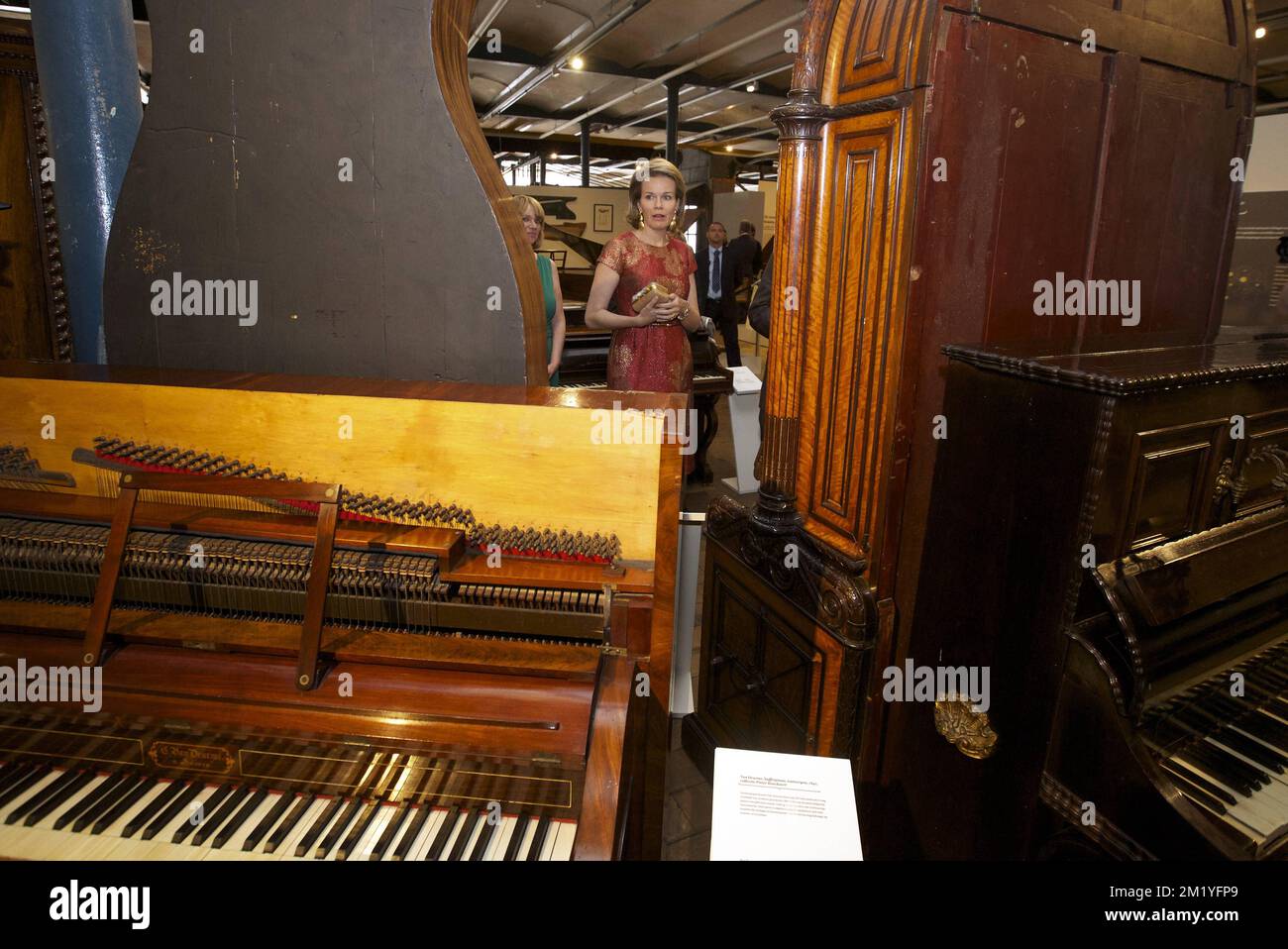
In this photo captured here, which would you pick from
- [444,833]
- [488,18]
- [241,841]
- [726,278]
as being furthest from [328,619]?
[726,278]

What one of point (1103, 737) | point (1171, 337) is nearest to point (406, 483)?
point (1103, 737)

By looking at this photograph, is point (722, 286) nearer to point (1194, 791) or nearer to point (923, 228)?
point (923, 228)

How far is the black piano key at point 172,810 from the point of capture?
4.58 ft

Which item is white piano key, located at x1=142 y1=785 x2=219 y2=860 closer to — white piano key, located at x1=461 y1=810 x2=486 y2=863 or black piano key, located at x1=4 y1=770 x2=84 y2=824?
black piano key, located at x1=4 y1=770 x2=84 y2=824

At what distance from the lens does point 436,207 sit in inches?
76.2

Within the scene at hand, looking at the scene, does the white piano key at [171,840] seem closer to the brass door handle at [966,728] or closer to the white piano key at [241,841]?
the white piano key at [241,841]

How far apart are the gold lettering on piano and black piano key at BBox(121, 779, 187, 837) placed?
37 millimetres

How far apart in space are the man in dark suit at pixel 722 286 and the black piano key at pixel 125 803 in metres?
8.57

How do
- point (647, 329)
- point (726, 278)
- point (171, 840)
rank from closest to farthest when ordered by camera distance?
point (171, 840)
point (647, 329)
point (726, 278)

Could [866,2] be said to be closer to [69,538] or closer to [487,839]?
[487,839]

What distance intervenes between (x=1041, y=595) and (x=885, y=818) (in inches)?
43.0

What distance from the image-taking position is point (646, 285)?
3080mm

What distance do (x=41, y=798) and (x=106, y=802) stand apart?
5.4 inches
